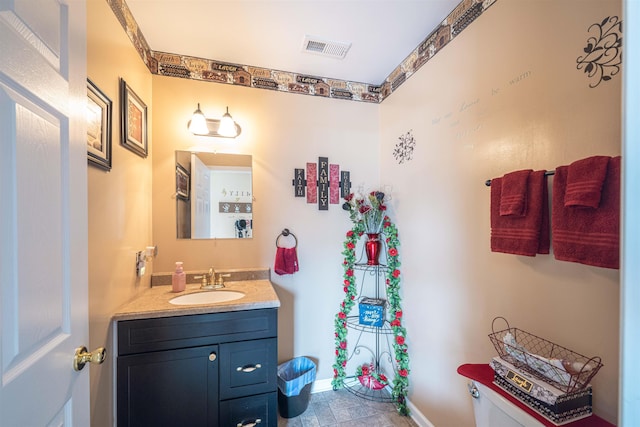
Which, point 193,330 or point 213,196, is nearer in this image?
point 193,330

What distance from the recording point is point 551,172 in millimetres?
961

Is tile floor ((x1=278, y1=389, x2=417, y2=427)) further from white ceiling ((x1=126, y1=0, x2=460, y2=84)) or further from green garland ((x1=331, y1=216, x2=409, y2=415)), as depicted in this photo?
white ceiling ((x1=126, y1=0, x2=460, y2=84))

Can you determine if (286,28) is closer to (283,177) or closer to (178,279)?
(283,177)

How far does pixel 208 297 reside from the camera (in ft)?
5.66

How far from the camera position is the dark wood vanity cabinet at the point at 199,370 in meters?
1.30

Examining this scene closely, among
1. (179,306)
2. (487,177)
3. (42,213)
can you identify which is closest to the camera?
(42,213)

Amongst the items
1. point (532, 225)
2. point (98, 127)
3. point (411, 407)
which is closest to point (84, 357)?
point (98, 127)

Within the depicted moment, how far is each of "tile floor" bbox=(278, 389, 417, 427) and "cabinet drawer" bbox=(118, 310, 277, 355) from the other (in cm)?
85

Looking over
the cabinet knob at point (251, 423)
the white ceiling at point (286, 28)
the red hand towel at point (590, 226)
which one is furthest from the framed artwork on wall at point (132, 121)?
the red hand towel at point (590, 226)

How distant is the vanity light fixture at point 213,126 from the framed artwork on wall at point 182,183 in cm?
29

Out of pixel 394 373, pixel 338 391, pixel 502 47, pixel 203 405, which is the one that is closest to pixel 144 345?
pixel 203 405

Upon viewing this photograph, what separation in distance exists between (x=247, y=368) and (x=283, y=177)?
133 centimetres

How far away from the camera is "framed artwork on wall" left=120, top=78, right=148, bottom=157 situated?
1390 millimetres

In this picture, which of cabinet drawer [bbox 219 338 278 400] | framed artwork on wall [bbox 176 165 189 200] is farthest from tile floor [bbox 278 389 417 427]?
framed artwork on wall [bbox 176 165 189 200]
